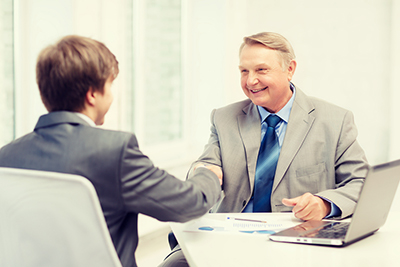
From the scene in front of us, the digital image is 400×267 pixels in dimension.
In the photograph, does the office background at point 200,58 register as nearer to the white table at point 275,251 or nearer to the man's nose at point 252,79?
the man's nose at point 252,79

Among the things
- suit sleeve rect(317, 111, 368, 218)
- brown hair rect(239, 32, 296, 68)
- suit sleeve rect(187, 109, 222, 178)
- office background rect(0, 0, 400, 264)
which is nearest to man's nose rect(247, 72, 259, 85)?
brown hair rect(239, 32, 296, 68)

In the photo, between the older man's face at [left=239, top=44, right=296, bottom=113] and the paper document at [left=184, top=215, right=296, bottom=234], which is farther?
the older man's face at [left=239, top=44, right=296, bottom=113]

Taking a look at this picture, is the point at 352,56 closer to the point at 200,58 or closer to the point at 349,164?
the point at 200,58

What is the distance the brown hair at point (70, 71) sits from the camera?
3.67 ft

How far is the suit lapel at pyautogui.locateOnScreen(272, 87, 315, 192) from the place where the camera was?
1.86m

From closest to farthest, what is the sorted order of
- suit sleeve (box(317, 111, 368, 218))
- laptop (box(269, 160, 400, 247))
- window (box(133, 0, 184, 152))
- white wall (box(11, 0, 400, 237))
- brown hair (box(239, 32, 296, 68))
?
laptop (box(269, 160, 400, 247))
suit sleeve (box(317, 111, 368, 218))
brown hair (box(239, 32, 296, 68))
white wall (box(11, 0, 400, 237))
window (box(133, 0, 184, 152))

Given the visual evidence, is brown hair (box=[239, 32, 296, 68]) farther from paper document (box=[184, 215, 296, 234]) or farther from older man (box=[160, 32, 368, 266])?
paper document (box=[184, 215, 296, 234])

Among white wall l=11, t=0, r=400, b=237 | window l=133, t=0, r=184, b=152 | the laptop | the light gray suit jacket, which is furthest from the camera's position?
window l=133, t=0, r=184, b=152

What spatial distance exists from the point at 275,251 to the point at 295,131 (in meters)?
0.81

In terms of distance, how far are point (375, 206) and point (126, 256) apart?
75 centimetres

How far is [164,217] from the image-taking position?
1.14 meters

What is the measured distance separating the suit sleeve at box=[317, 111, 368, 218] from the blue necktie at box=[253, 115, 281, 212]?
280mm

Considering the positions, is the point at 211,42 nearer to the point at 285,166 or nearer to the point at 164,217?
the point at 285,166

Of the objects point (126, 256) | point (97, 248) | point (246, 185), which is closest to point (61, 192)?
point (97, 248)
